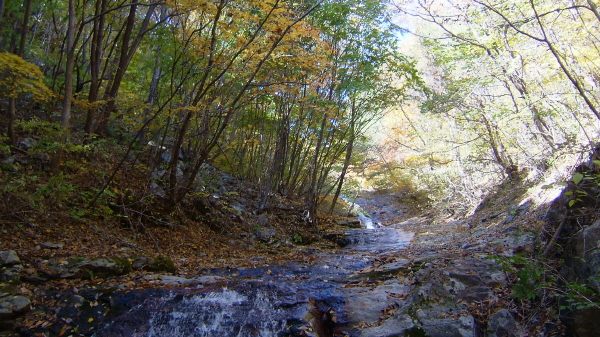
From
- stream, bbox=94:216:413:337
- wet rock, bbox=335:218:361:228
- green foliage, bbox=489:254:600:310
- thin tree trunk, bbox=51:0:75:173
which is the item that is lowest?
stream, bbox=94:216:413:337

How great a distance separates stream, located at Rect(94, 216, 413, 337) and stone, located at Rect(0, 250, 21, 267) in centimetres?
122

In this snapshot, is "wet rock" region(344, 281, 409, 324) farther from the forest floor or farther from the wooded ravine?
the forest floor

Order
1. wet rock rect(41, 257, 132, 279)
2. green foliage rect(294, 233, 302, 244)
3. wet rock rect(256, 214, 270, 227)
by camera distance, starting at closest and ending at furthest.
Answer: wet rock rect(41, 257, 132, 279), wet rock rect(256, 214, 270, 227), green foliage rect(294, 233, 302, 244)

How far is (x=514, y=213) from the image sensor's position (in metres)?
8.77

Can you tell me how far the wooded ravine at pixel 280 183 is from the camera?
3.78 meters

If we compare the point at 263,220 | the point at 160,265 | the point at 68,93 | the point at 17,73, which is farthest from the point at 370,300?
the point at 17,73

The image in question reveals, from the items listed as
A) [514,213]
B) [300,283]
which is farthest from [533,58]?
[300,283]

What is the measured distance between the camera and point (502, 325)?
3.30 meters

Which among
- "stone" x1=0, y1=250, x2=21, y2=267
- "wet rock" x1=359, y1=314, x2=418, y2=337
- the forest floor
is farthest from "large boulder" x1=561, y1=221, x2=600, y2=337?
"stone" x1=0, y1=250, x2=21, y2=267

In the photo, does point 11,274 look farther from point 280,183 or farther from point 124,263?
point 280,183

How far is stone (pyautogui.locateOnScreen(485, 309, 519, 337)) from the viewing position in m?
3.24

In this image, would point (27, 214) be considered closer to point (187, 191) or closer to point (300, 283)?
point (187, 191)

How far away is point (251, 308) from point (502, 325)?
2.70 m

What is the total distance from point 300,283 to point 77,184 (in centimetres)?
457
